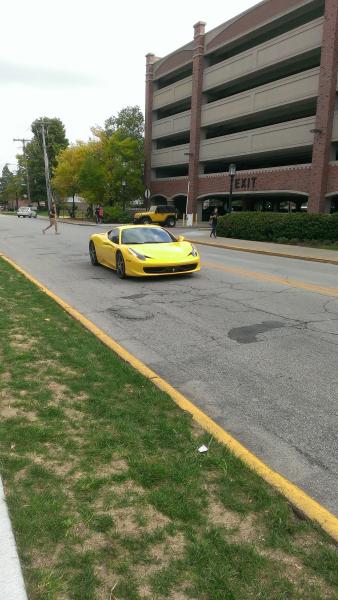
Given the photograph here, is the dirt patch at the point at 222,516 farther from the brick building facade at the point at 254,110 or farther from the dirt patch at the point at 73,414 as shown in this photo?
the brick building facade at the point at 254,110

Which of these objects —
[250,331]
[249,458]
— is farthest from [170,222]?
[249,458]

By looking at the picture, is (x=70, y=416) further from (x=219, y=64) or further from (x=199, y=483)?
(x=219, y=64)

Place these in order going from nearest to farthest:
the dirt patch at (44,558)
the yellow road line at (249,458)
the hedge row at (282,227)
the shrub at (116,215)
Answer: the dirt patch at (44,558) → the yellow road line at (249,458) → the hedge row at (282,227) → the shrub at (116,215)

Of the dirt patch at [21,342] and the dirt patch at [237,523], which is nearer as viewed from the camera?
the dirt patch at [237,523]

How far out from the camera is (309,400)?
13.6 feet

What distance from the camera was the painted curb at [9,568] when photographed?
1.93 m

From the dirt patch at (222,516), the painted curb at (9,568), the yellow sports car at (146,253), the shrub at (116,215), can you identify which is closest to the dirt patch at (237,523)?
the dirt patch at (222,516)

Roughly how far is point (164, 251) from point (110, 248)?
5.28 ft

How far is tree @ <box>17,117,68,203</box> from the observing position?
271 ft

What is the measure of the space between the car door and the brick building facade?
20857mm

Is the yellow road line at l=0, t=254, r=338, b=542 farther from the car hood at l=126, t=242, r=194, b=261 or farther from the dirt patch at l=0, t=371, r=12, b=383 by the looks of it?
the car hood at l=126, t=242, r=194, b=261

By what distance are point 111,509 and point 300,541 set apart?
3.19 feet

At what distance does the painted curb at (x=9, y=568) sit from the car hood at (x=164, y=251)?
808 cm

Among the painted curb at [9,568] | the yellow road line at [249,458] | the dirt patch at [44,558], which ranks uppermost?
the painted curb at [9,568]
